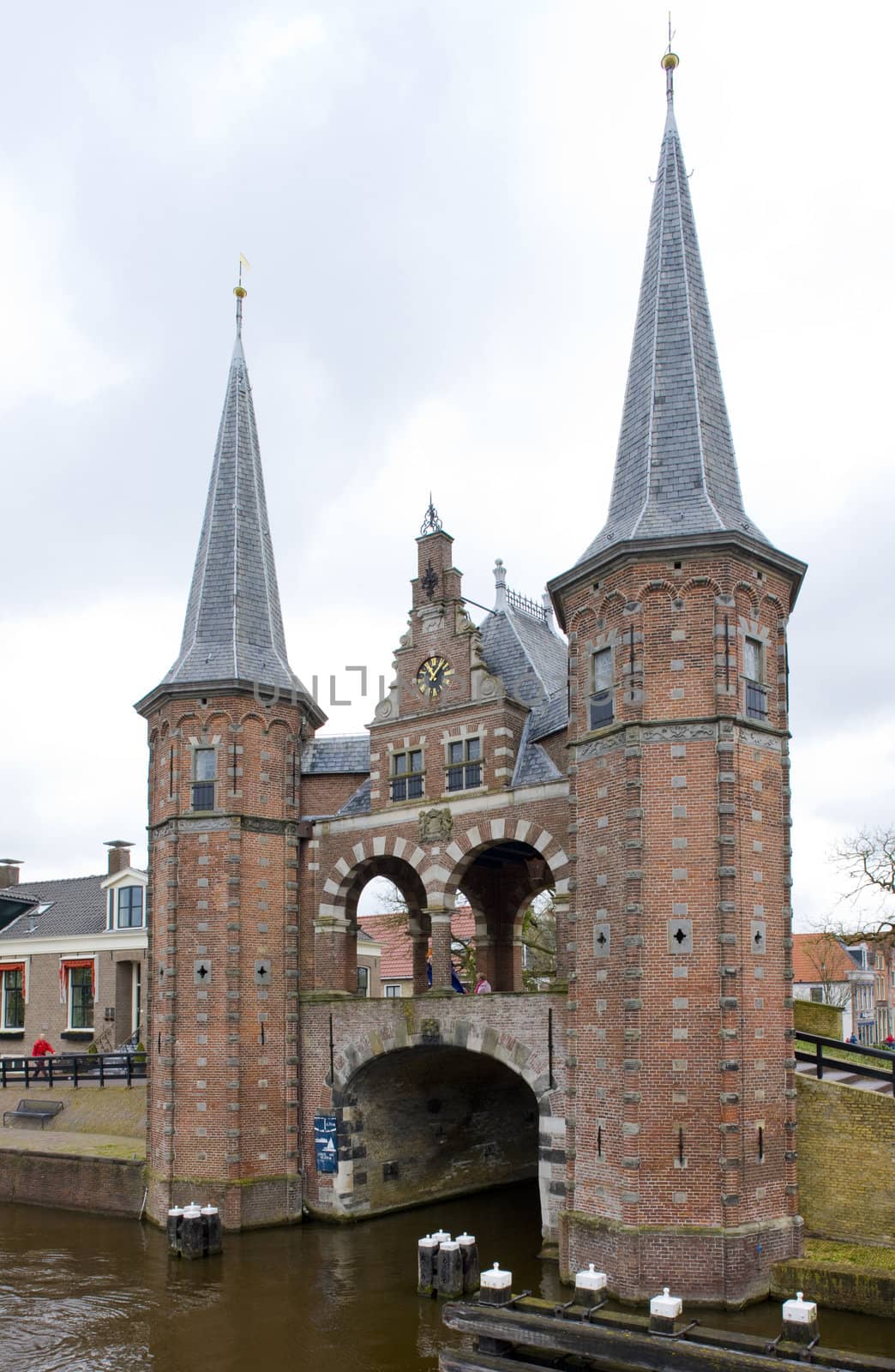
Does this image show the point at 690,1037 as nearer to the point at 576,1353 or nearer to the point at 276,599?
the point at 576,1353

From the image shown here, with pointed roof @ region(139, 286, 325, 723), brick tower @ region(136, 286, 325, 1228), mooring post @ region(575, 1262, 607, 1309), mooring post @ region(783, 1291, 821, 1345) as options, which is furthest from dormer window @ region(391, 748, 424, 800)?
mooring post @ region(783, 1291, 821, 1345)

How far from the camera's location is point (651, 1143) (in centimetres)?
1878

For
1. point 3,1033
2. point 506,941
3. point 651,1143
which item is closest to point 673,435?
point 651,1143

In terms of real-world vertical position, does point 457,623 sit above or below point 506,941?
above

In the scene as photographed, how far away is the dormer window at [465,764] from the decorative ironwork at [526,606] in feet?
14.0

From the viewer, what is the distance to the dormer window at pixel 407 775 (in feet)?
87.6

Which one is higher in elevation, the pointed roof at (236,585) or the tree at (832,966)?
the pointed roof at (236,585)

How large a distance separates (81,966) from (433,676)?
2359cm

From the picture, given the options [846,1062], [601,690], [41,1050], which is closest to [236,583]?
[601,690]

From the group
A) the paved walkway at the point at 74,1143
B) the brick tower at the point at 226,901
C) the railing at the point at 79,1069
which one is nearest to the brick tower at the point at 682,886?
the brick tower at the point at 226,901

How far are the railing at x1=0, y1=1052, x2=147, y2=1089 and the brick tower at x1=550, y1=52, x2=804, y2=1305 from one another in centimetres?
1734

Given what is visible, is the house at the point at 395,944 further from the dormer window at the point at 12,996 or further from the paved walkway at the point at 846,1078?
the paved walkway at the point at 846,1078

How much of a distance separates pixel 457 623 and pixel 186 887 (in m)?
8.70

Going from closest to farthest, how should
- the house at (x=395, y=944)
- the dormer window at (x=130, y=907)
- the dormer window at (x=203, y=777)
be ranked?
1. the dormer window at (x=203, y=777)
2. the dormer window at (x=130, y=907)
3. the house at (x=395, y=944)
